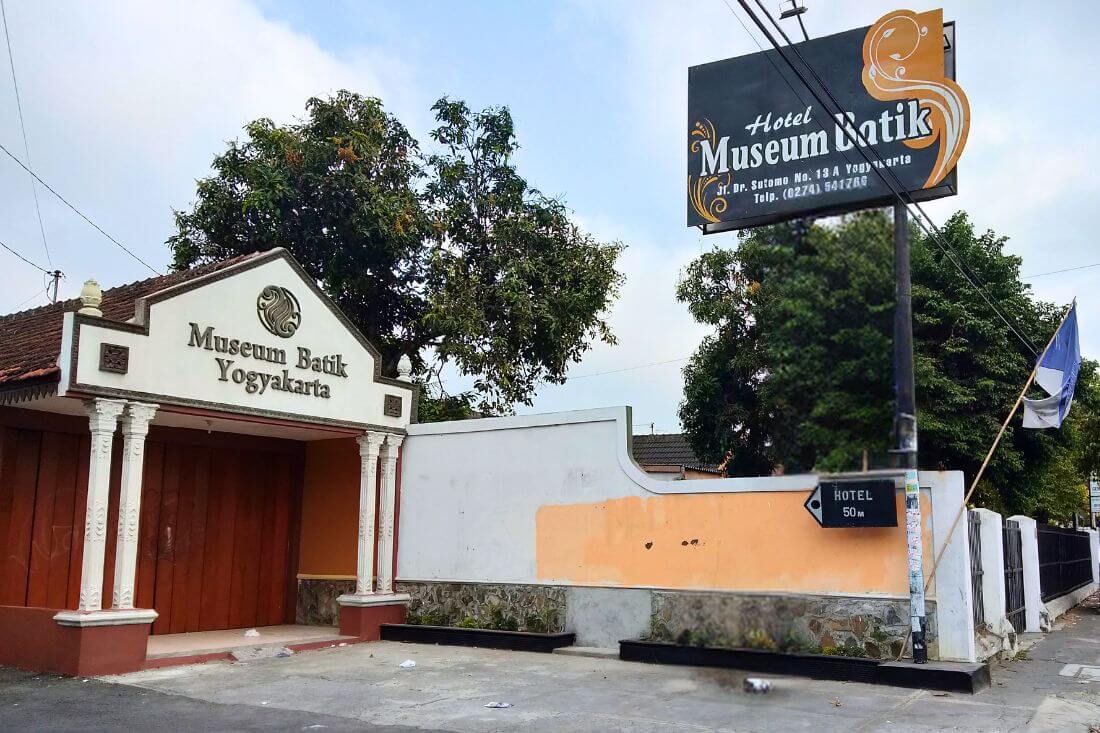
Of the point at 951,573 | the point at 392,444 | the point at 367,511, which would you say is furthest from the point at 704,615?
the point at 392,444

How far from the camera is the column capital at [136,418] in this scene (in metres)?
11.6

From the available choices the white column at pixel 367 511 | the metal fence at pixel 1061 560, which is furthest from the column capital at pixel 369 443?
the metal fence at pixel 1061 560

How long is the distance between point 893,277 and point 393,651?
332 inches

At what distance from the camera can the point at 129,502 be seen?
11.6 meters

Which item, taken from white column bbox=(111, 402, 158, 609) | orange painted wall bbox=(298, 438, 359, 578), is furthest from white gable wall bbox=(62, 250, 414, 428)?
orange painted wall bbox=(298, 438, 359, 578)

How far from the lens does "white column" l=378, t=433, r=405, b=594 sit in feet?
49.0

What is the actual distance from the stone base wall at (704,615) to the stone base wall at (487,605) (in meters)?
0.01

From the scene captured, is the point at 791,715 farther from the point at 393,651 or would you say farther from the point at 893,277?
the point at 393,651

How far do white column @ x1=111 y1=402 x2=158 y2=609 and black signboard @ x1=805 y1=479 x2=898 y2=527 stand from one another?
8.04 metres

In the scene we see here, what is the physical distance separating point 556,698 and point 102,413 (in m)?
6.23

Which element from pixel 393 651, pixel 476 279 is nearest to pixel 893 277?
pixel 393 651

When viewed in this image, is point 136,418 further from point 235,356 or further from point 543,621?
point 543,621

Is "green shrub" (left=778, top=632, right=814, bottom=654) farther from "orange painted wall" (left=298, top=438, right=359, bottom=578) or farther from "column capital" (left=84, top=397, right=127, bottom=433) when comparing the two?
"column capital" (left=84, top=397, right=127, bottom=433)

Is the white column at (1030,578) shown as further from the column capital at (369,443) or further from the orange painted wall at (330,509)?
the orange painted wall at (330,509)
